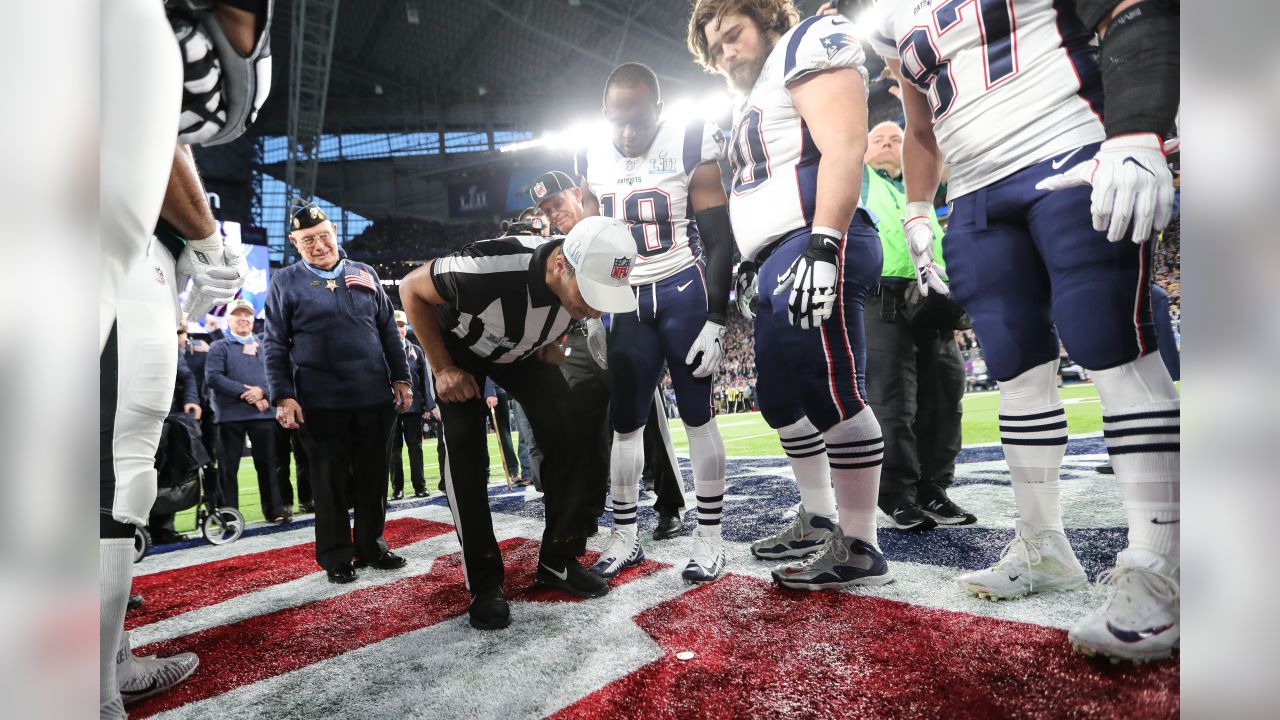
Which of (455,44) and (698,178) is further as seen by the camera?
(455,44)

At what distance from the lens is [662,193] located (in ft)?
6.04

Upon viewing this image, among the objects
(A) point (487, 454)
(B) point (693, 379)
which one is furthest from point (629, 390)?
(A) point (487, 454)

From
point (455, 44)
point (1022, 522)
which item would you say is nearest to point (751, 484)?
point (1022, 522)

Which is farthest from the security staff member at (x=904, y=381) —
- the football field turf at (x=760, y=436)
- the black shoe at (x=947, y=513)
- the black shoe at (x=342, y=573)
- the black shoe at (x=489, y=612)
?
the black shoe at (x=342, y=573)

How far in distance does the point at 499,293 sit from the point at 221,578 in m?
1.68

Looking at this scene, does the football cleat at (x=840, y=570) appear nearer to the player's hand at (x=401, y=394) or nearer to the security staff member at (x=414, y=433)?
the player's hand at (x=401, y=394)

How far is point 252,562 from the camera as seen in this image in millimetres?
2393

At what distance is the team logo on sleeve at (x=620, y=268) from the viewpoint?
1.44 m

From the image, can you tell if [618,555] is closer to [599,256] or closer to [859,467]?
[859,467]

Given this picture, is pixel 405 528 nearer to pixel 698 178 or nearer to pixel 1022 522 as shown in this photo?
pixel 698 178

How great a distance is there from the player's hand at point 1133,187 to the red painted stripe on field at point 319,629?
4.80ft

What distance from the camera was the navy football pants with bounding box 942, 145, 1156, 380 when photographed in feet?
3.05

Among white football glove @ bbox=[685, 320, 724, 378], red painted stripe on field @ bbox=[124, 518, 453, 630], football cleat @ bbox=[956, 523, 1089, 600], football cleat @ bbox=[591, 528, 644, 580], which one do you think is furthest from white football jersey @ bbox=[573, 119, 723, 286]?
red painted stripe on field @ bbox=[124, 518, 453, 630]
